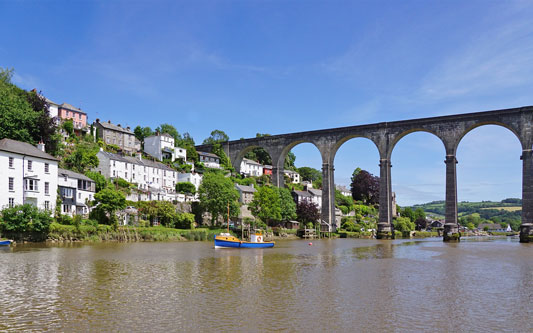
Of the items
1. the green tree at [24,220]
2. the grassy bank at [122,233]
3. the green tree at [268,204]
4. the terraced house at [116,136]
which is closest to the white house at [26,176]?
the green tree at [24,220]

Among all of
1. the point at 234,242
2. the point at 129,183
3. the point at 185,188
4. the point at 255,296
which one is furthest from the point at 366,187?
the point at 255,296

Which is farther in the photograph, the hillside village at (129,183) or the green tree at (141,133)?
the green tree at (141,133)

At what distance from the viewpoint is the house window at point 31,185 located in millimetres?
43031

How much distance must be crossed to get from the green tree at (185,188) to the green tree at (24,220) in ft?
111

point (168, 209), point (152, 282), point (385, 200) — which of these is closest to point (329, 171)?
point (385, 200)

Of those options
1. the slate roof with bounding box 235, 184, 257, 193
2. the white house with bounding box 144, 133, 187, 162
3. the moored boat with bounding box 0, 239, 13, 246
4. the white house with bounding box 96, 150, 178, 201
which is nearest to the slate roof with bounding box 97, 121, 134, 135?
the white house with bounding box 144, 133, 187, 162

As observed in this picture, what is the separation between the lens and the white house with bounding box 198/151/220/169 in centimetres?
8994

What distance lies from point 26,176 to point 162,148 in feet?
140

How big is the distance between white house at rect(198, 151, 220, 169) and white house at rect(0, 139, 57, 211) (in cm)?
4447

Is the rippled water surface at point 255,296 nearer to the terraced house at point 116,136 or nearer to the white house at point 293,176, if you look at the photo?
the terraced house at point 116,136

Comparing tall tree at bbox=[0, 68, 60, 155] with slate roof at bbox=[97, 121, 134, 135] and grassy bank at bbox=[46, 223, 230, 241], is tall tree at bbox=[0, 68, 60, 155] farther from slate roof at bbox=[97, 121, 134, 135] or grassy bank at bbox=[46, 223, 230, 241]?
slate roof at bbox=[97, 121, 134, 135]

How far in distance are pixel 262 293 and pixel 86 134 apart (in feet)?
225

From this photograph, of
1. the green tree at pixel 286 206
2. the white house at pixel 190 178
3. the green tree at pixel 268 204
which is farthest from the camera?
the white house at pixel 190 178

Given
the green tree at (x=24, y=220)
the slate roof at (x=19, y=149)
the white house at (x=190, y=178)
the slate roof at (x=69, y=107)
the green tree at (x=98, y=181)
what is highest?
the slate roof at (x=69, y=107)
